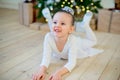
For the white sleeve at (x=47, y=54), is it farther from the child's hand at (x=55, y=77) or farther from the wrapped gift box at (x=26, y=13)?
the wrapped gift box at (x=26, y=13)

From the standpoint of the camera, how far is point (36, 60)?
1.41m

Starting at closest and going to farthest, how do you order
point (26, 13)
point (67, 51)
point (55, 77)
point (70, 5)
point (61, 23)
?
1. point (55, 77)
2. point (61, 23)
3. point (67, 51)
4. point (70, 5)
5. point (26, 13)

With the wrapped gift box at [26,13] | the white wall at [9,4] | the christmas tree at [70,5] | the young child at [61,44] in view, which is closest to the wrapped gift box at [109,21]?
the christmas tree at [70,5]

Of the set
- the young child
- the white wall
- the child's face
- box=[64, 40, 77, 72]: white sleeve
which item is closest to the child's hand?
the young child

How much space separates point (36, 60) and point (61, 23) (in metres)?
0.38

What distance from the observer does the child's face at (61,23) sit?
3.92ft

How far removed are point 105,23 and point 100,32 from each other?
134 mm

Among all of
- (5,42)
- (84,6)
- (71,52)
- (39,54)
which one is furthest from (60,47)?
(84,6)

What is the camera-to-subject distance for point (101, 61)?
1410 mm

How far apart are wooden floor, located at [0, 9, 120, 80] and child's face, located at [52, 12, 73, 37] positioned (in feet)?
0.84

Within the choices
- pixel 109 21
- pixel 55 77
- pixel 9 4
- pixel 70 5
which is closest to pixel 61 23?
pixel 55 77

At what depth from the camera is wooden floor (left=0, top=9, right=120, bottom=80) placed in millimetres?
1177

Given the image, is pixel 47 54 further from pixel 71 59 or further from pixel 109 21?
pixel 109 21

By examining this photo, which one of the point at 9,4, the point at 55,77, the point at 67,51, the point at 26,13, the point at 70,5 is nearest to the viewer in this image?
the point at 55,77
